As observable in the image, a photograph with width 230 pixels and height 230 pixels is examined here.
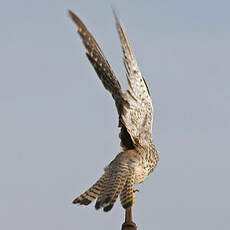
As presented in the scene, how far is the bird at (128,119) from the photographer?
693 centimetres

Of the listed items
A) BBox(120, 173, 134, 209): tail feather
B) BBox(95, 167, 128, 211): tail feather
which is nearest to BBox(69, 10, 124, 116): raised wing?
BBox(95, 167, 128, 211): tail feather

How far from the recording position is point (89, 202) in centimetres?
629

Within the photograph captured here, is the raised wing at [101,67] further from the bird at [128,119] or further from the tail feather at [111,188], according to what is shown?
the tail feather at [111,188]

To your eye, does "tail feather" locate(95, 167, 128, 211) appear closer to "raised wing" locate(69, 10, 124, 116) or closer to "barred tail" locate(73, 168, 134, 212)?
"barred tail" locate(73, 168, 134, 212)

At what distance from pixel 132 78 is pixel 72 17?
50.3 inches

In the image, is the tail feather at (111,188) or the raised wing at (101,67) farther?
the raised wing at (101,67)

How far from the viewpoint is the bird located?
273 inches

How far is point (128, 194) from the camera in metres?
6.39

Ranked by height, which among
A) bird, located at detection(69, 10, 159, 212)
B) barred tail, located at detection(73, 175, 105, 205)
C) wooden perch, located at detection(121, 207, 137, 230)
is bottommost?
wooden perch, located at detection(121, 207, 137, 230)

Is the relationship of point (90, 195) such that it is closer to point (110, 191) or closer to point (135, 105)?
point (110, 191)

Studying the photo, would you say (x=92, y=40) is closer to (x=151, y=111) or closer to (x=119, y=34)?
(x=119, y=34)

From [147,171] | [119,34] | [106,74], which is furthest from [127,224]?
[119,34]

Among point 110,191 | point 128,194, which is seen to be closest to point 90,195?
point 110,191

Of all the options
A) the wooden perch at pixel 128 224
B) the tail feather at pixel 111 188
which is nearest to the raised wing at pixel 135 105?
the tail feather at pixel 111 188
